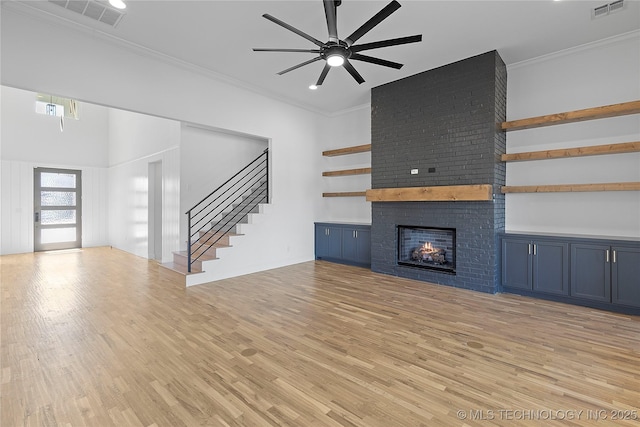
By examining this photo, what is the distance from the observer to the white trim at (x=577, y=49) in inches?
154

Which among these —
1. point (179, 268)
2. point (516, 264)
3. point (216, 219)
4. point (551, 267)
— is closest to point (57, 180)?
point (216, 219)

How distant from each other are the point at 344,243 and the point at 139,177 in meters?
5.85

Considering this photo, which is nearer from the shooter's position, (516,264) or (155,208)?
(516,264)

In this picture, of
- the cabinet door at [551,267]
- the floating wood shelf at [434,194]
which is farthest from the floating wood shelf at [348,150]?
the cabinet door at [551,267]

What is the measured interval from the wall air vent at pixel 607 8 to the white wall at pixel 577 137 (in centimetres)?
79

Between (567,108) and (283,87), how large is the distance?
4783 millimetres

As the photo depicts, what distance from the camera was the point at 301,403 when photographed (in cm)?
200

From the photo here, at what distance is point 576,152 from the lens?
401 centimetres

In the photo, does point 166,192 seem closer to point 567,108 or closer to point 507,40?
point 507,40

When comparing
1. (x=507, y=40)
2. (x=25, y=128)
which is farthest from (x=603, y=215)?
(x=25, y=128)

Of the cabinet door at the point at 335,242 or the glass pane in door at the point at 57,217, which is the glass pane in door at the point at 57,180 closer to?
the glass pane in door at the point at 57,217

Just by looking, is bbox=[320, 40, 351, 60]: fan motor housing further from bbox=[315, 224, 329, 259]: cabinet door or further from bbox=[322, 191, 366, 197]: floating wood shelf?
bbox=[315, 224, 329, 259]: cabinet door

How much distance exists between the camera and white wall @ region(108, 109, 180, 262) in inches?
257

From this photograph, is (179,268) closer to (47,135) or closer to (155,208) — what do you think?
(155,208)
